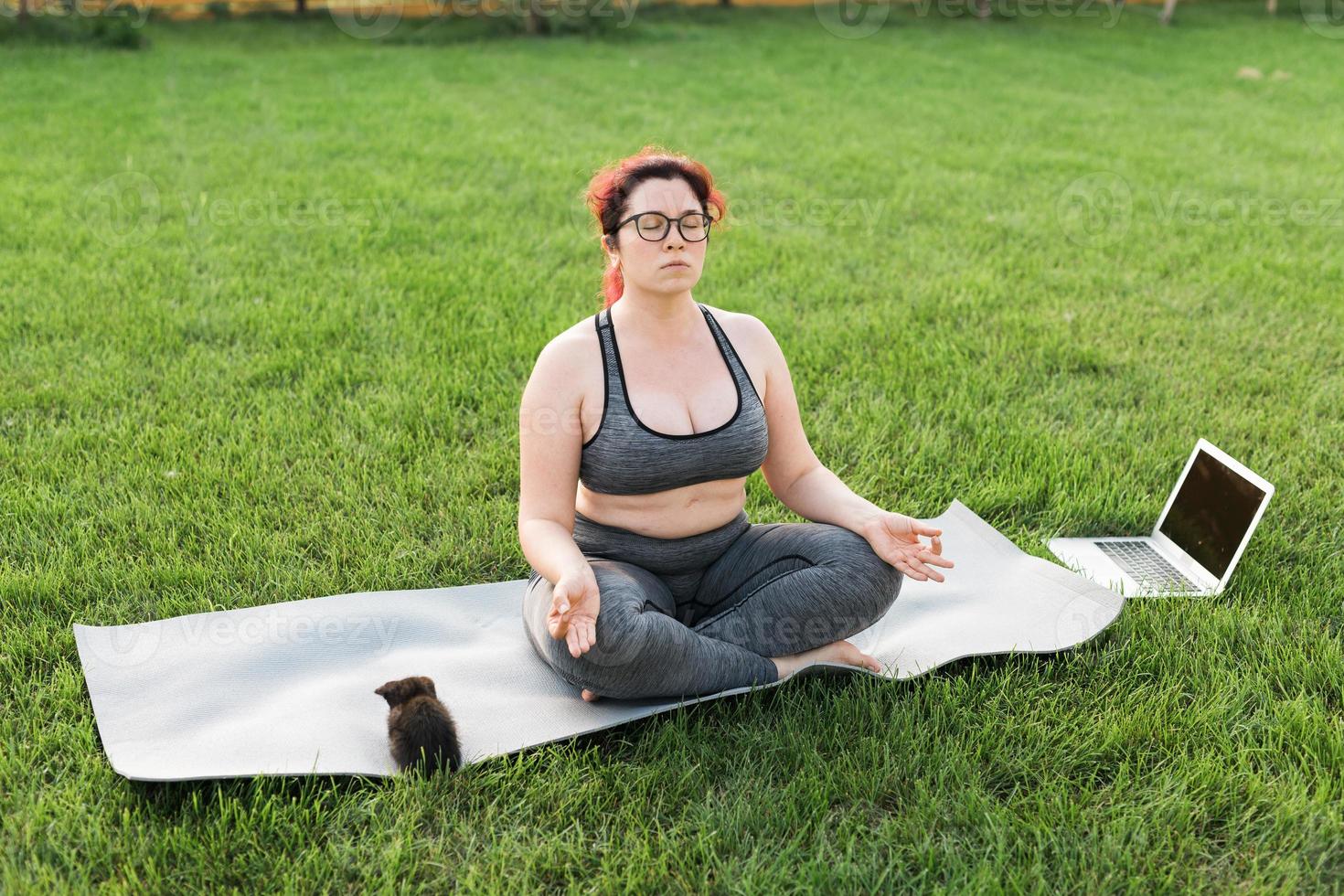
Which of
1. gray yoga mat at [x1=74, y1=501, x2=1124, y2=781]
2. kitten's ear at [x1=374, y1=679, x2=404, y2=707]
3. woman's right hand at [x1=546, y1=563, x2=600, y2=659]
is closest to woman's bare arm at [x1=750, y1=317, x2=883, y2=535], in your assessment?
gray yoga mat at [x1=74, y1=501, x2=1124, y2=781]

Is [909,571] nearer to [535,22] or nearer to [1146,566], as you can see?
[1146,566]

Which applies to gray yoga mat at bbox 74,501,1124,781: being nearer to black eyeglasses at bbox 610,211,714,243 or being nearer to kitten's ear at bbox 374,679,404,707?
kitten's ear at bbox 374,679,404,707

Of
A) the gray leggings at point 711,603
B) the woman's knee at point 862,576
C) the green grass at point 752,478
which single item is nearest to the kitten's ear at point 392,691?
the green grass at point 752,478

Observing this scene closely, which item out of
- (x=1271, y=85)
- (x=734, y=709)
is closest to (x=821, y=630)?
(x=734, y=709)

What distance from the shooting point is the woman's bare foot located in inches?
109

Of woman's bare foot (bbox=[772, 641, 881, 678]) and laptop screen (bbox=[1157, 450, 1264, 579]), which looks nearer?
woman's bare foot (bbox=[772, 641, 881, 678])

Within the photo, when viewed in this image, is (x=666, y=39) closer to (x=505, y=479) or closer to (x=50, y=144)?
(x=50, y=144)

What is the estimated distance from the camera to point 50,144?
8430 millimetres

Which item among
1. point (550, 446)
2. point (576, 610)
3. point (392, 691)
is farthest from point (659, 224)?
point (392, 691)

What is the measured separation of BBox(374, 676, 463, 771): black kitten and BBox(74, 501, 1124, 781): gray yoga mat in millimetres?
62

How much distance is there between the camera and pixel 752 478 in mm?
3986

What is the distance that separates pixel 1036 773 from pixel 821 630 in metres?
0.59

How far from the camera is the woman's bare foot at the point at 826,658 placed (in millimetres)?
2760

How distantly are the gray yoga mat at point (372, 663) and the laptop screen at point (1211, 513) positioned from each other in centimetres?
49
